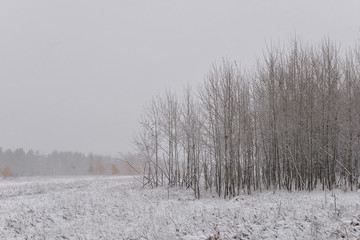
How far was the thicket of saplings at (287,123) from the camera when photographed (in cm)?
1689

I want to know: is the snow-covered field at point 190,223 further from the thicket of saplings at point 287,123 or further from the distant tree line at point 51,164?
the distant tree line at point 51,164

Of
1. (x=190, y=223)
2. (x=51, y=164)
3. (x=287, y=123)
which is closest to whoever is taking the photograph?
(x=190, y=223)

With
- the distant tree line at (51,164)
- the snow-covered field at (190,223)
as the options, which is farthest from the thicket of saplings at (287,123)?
the distant tree line at (51,164)

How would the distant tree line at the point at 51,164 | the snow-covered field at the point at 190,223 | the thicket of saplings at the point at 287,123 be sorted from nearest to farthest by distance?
the snow-covered field at the point at 190,223
the thicket of saplings at the point at 287,123
the distant tree line at the point at 51,164

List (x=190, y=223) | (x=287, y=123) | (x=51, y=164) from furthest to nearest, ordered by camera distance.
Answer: (x=51, y=164) < (x=287, y=123) < (x=190, y=223)

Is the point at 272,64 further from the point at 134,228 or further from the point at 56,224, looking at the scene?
the point at 56,224

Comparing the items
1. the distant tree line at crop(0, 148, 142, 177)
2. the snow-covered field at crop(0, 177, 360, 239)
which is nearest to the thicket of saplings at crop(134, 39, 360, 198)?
the snow-covered field at crop(0, 177, 360, 239)

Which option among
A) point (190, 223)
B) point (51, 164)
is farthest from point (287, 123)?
point (51, 164)

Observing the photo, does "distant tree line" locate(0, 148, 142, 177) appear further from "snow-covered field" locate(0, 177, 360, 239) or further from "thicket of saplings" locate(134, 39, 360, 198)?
"snow-covered field" locate(0, 177, 360, 239)

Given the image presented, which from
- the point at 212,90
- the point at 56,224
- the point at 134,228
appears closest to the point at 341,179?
the point at 212,90

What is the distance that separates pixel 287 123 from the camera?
1783 centimetres

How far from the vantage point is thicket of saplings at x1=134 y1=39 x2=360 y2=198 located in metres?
16.9

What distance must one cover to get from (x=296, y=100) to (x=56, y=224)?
51.7 feet

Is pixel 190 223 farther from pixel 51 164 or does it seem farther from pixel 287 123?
pixel 51 164
